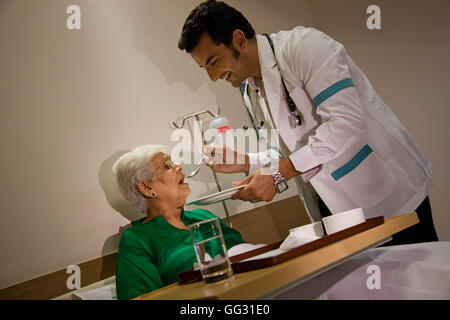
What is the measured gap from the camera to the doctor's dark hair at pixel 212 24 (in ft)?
6.70

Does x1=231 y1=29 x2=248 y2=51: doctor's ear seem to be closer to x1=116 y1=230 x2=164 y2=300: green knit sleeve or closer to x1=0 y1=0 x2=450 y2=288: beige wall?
x1=0 y1=0 x2=450 y2=288: beige wall

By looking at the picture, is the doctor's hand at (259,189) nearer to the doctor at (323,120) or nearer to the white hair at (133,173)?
the doctor at (323,120)

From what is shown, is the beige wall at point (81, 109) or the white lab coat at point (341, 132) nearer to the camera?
the white lab coat at point (341, 132)

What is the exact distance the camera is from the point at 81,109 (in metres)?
2.29

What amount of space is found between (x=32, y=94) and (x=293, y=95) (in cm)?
135

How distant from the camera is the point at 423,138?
361 cm

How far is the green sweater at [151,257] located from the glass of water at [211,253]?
0.81m

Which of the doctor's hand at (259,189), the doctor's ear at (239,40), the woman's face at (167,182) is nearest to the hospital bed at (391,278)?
the doctor's hand at (259,189)

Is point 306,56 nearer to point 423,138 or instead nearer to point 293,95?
point 293,95

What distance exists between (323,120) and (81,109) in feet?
4.33

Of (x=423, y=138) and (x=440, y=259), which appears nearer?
(x=440, y=259)

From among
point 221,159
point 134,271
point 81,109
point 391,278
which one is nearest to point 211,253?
point 391,278
